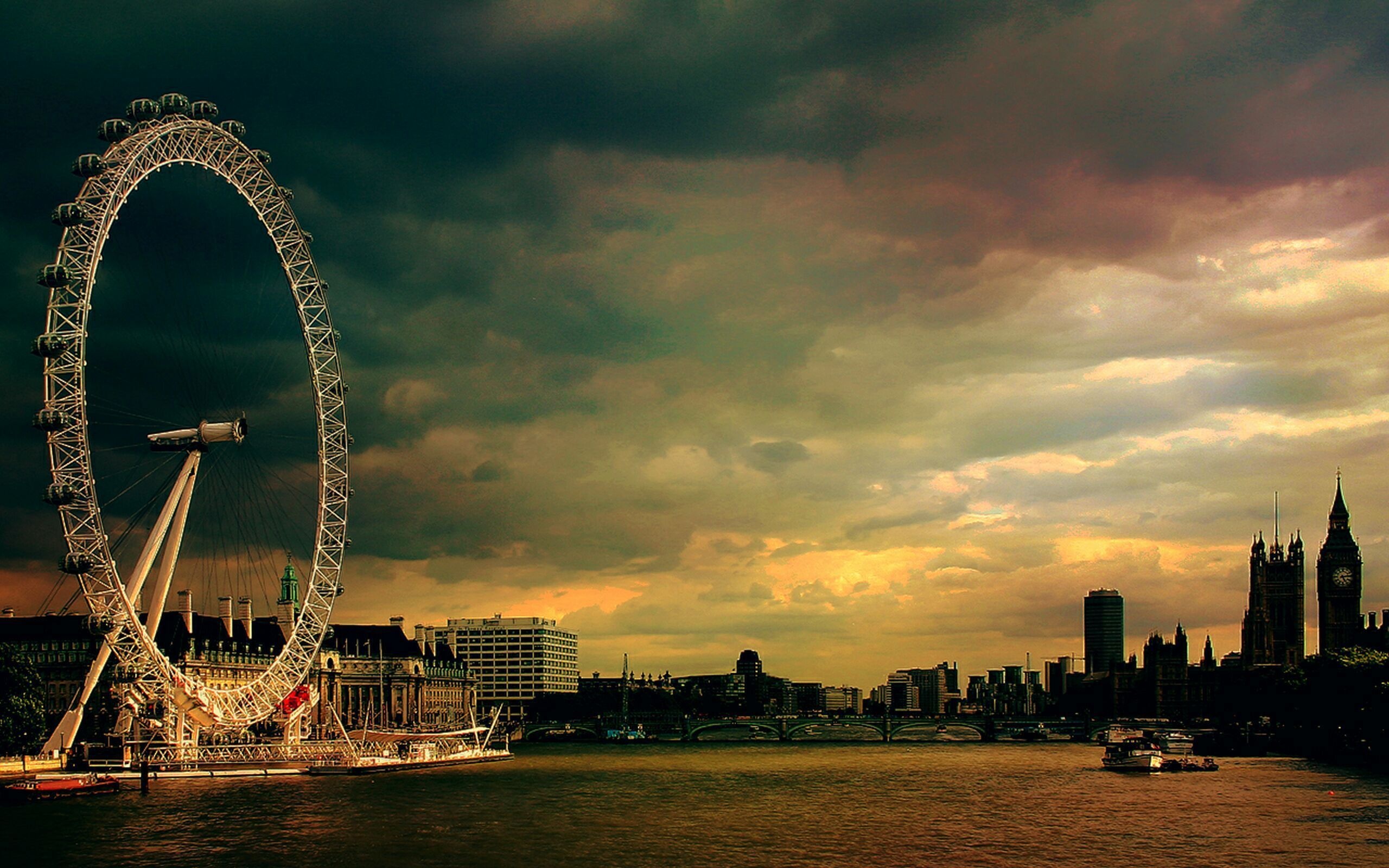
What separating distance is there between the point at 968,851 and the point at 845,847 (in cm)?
697

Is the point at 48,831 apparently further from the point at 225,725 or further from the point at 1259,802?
the point at 1259,802

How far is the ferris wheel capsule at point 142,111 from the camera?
96250 mm

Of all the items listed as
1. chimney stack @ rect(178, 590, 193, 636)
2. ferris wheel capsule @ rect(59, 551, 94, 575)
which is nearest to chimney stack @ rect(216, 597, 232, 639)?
chimney stack @ rect(178, 590, 193, 636)

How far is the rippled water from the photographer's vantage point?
70.1 metres

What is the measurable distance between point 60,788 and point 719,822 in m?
47.0

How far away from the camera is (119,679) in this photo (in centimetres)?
10519

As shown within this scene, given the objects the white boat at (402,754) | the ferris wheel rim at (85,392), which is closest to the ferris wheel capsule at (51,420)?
the ferris wheel rim at (85,392)

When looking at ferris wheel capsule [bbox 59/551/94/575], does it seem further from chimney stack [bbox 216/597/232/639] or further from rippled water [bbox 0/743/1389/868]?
chimney stack [bbox 216/597/232/639]

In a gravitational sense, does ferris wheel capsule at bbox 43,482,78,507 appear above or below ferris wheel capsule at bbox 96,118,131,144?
below

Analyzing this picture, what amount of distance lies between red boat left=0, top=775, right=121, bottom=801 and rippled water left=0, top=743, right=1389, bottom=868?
153 centimetres

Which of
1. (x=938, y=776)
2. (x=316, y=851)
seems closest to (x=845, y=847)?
(x=316, y=851)

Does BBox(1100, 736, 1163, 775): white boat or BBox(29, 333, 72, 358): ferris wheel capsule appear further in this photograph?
BBox(1100, 736, 1163, 775): white boat

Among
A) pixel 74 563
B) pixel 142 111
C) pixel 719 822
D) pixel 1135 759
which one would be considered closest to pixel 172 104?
pixel 142 111

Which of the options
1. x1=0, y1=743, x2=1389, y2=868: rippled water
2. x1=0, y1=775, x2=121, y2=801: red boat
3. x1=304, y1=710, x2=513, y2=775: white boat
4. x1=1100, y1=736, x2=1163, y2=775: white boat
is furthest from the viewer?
x1=1100, y1=736, x2=1163, y2=775: white boat
